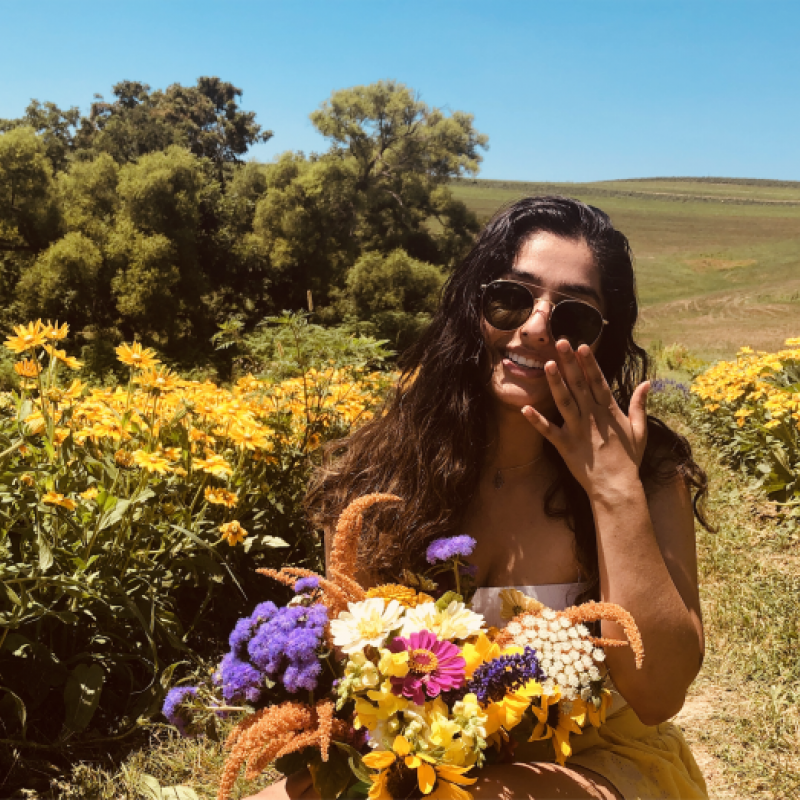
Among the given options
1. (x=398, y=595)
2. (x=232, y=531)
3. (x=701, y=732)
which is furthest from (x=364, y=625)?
(x=701, y=732)

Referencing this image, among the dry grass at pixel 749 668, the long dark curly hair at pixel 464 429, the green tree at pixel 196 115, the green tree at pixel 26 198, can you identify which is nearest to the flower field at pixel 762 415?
the dry grass at pixel 749 668

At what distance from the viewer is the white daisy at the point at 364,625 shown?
2.73 feet

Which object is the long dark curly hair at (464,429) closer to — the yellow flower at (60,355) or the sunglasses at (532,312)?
the sunglasses at (532,312)

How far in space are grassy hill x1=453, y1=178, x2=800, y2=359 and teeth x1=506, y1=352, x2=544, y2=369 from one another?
1624mm

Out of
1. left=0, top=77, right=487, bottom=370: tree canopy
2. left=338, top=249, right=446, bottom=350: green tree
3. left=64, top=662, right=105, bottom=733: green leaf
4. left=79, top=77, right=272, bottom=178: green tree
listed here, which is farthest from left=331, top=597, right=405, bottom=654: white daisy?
left=79, top=77, right=272, bottom=178: green tree

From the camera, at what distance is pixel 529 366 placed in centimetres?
143

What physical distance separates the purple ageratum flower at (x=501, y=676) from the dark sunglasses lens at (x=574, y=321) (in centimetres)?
69

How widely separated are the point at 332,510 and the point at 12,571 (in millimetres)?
856

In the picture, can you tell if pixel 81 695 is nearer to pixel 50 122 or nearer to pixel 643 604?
pixel 643 604

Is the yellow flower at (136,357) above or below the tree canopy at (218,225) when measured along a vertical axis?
below

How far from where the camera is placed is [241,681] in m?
0.87

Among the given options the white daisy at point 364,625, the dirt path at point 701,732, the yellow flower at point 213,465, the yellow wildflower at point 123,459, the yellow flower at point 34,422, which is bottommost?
the dirt path at point 701,732

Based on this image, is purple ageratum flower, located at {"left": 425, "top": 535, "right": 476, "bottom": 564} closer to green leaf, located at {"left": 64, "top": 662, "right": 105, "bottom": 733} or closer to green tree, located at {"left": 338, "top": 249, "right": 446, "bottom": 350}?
green leaf, located at {"left": 64, "top": 662, "right": 105, "bottom": 733}

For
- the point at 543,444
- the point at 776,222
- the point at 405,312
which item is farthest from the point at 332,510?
the point at 776,222
